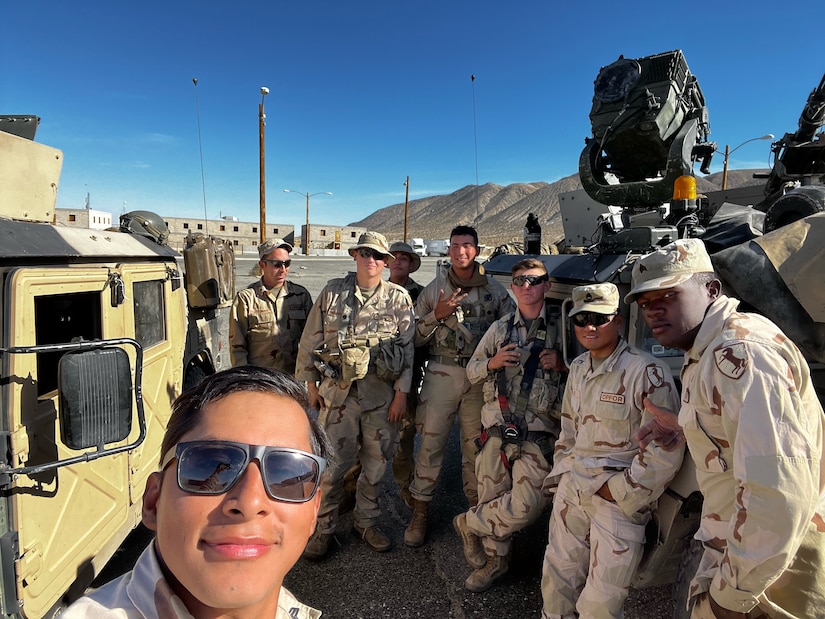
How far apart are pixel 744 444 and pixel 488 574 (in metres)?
1.88

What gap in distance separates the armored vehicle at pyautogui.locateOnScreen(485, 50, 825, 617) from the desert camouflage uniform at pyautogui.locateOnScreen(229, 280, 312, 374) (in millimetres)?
1693

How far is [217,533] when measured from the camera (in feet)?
2.88

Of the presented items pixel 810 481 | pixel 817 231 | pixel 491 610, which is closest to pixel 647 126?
pixel 817 231

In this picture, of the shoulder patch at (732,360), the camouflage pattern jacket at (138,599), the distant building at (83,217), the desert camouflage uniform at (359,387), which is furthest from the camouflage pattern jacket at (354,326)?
the distant building at (83,217)

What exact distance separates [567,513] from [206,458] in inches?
78.9

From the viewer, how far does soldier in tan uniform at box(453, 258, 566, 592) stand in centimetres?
288

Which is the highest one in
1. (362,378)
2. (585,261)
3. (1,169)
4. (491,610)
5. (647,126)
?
(647,126)

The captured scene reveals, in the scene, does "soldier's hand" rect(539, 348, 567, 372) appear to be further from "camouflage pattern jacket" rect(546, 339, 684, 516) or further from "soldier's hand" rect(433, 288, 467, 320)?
"soldier's hand" rect(433, 288, 467, 320)

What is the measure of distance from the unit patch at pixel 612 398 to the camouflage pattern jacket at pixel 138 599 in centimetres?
193

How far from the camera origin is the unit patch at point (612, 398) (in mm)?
2322

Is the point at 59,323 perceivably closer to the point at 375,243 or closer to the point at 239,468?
the point at 375,243

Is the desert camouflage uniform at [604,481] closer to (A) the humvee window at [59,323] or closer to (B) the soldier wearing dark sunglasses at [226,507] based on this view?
(B) the soldier wearing dark sunglasses at [226,507]

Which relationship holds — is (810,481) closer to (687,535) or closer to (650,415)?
(650,415)

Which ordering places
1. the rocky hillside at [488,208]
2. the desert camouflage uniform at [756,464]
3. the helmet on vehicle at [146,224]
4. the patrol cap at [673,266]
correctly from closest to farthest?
the desert camouflage uniform at [756,464]
the patrol cap at [673,266]
the helmet on vehicle at [146,224]
the rocky hillside at [488,208]
